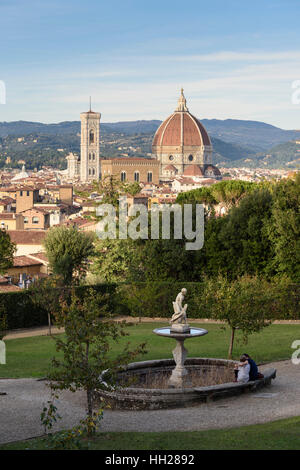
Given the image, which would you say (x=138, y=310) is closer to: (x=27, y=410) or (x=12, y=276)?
(x=12, y=276)

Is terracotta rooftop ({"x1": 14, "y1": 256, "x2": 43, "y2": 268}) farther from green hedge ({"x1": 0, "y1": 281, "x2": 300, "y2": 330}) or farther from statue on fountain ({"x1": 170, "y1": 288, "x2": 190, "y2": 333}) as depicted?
statue on fountain ({"x1": 170, "y1": 288, "x2": 190, "y2": 333})

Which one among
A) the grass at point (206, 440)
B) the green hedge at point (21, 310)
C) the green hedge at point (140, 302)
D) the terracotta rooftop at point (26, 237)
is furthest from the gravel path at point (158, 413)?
the terracotta rooftop at point (26, 237)

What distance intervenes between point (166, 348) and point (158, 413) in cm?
888

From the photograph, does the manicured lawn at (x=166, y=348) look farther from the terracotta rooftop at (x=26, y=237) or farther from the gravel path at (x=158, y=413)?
the terracotta rooftop at (x=26, y=237)

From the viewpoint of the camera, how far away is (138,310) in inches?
1277

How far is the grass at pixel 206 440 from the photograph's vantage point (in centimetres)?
1074

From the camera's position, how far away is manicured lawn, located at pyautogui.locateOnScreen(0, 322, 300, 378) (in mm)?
20500

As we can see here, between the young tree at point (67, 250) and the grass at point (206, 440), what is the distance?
25412 millimetres

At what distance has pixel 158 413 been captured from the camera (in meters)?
14.4

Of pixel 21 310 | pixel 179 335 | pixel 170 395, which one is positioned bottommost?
pixel 21 310

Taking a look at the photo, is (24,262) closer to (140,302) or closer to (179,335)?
(140,302)

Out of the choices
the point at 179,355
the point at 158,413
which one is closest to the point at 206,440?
the point at 158,413

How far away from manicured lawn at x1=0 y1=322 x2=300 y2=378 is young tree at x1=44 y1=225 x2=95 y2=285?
9735 mm

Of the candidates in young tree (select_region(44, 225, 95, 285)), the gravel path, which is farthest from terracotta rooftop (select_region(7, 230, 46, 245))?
the gravel path
